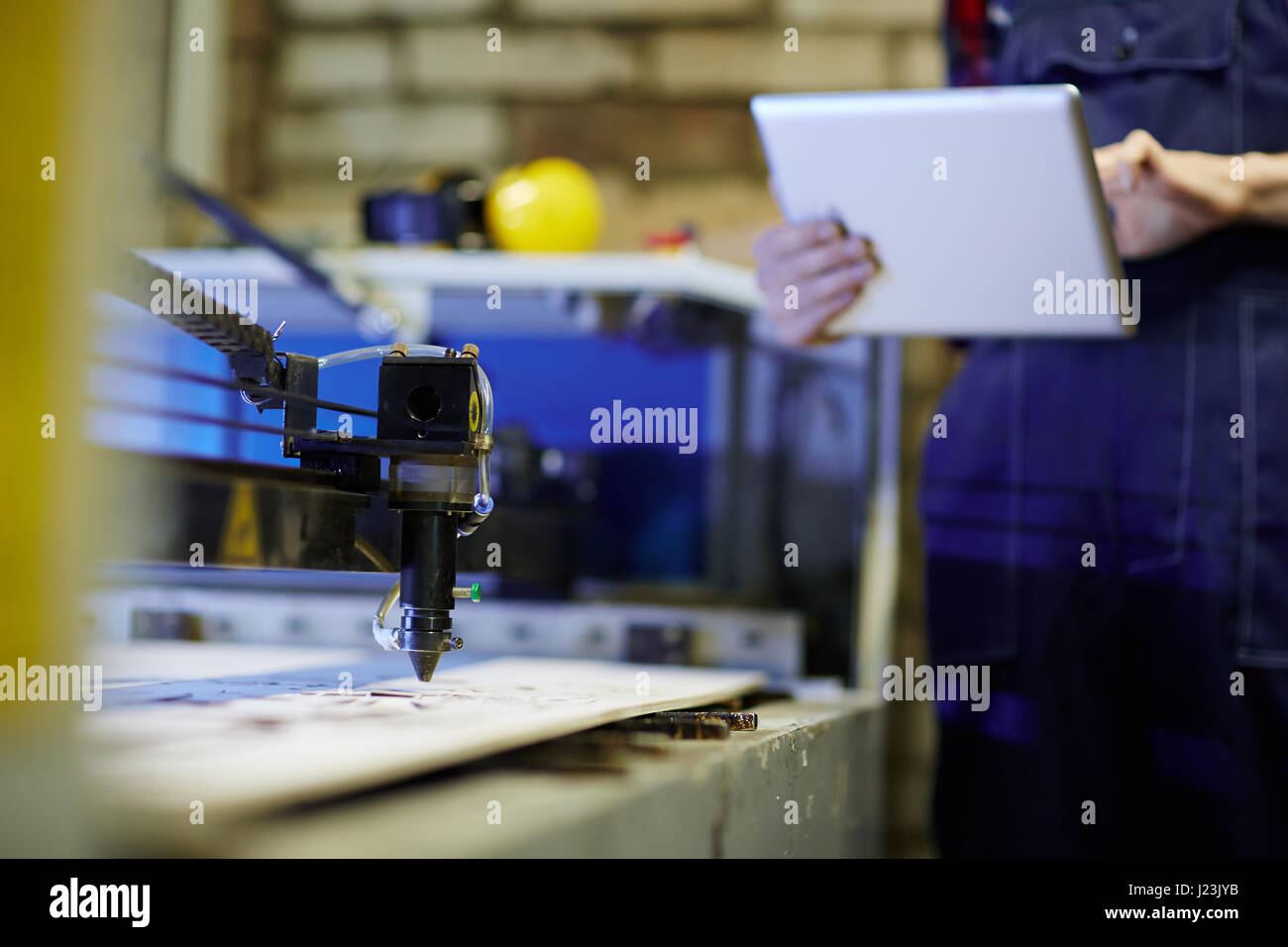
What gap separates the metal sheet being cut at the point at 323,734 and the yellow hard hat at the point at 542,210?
0.97 m

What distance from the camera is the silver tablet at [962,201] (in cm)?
99

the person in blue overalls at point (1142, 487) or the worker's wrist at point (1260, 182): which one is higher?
the worker's wrist at point (1260, 182)

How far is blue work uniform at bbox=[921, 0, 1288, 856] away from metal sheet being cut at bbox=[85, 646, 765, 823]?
1.84 feet

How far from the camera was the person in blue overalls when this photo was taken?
1.21 meters

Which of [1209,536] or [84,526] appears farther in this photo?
[1209,536]

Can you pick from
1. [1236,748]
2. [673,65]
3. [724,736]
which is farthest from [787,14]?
[724,736]

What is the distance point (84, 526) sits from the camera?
315 millimetres

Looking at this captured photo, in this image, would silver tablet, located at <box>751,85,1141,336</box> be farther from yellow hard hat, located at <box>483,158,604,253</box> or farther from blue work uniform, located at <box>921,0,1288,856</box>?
yellow hard hat, located at <box>483,158,604,253</box>

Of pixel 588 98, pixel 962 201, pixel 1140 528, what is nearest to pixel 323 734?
pixel 962 201

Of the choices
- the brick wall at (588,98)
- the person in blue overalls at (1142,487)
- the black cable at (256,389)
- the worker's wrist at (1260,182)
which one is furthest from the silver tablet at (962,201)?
the brick wall at (588,98)

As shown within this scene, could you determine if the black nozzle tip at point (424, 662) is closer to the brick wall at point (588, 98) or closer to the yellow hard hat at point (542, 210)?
the yellow hard hat at point (542, 210)

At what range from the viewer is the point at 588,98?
2270mm

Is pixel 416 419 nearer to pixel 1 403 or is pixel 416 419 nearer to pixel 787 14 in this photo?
pixel 1 403
